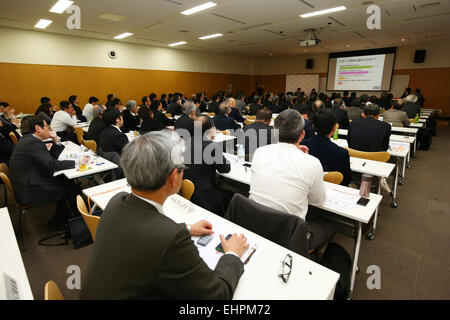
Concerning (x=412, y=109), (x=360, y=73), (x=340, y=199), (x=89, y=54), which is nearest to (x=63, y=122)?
(x=89, y=54)

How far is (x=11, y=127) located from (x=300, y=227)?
6572 millimetres

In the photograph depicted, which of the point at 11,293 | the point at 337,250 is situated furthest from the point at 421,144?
the point at 11,293

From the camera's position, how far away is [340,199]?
83.7 inches

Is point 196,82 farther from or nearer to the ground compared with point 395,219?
farther from the ground

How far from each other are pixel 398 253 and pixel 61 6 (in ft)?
25.4

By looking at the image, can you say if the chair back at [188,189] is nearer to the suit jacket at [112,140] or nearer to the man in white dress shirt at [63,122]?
the suit jacket at [112,140]

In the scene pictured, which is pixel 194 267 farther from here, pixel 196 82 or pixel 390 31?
pixel 196 82

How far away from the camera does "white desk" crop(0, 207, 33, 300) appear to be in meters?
1.21

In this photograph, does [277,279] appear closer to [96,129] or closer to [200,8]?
[96,129]

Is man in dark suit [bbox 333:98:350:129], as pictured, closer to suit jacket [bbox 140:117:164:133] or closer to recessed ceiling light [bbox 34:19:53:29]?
suit jacket [bbox 140:117:164:133]

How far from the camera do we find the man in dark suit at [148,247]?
937 millimetres

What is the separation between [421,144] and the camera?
264 inches

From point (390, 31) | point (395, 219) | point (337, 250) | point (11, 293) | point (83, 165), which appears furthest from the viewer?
point (390, 31)

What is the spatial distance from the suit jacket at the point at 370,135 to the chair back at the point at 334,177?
5.67 feet
